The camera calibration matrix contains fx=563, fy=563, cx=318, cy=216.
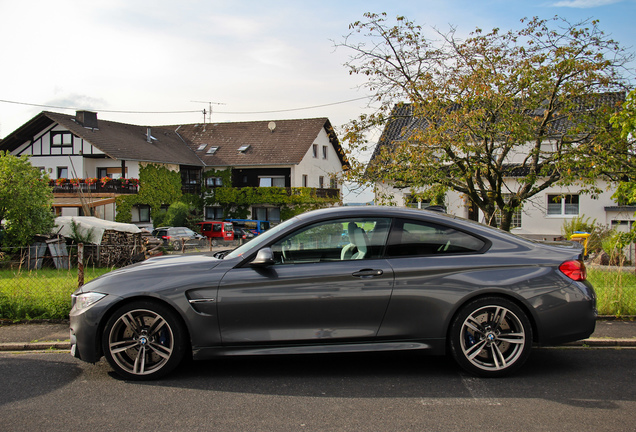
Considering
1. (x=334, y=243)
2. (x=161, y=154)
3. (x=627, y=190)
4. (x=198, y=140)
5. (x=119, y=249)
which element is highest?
(x=198, y=140)

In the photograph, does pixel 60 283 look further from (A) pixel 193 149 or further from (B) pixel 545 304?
(A) pixel 193 149

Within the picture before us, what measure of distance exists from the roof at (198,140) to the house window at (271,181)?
1.75 meters

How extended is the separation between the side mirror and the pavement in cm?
279

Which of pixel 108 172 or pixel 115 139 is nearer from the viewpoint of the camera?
pixel 108 172

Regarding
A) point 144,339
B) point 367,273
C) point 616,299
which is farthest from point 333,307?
point 616,299

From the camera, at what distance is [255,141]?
175 ft

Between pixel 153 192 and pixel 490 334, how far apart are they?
4392cm

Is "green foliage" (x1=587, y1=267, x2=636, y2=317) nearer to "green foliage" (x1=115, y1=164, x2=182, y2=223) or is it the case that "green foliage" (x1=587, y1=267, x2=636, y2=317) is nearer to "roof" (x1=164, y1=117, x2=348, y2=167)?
"green foliage" (x1=115, y1=164, x2=182, y2=223)

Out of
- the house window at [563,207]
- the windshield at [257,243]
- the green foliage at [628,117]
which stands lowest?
the windshield at [257,243]

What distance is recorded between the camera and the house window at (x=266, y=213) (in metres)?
50.8

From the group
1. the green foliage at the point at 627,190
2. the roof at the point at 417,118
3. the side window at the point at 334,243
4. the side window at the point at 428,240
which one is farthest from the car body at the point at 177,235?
the side window at the point at 428,240

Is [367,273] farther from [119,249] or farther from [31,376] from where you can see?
[119,249]

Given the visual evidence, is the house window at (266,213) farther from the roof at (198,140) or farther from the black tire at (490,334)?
the black tire at (490,334)

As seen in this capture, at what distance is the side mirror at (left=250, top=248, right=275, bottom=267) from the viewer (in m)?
4.80
